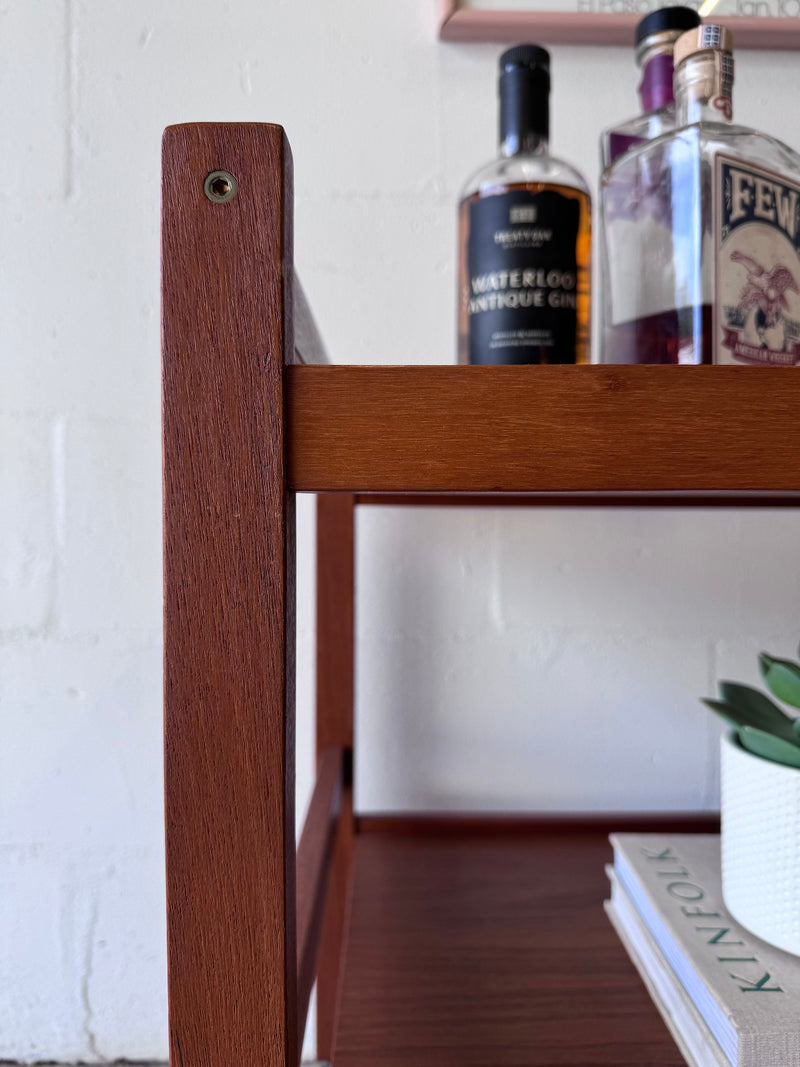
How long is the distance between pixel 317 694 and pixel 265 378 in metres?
0.53

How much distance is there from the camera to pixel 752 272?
0.42 metres

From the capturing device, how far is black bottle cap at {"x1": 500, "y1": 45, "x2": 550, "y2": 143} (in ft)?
1.50

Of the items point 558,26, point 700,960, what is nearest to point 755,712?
point 700,960

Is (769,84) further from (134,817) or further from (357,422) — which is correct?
(134,817)

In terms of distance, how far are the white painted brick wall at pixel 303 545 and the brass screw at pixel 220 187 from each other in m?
0.53

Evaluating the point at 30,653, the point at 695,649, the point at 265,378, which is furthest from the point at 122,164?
the point at 695,649

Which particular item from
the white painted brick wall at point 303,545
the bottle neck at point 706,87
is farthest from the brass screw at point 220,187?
the white painted brick wall at point 303,545

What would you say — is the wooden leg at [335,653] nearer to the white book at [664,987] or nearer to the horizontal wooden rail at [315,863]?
the horizontal wooden rail at [315,863]

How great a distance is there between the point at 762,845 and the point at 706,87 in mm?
415

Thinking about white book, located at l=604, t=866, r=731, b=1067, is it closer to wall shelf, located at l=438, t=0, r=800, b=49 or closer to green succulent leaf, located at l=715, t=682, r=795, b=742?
green succulent leaf, located at l=715, t=682, r=795, b=742

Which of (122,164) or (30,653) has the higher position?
(122,164)

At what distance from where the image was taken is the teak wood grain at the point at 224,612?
0.28 m

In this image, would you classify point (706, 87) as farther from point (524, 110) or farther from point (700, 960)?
point (700, 960)

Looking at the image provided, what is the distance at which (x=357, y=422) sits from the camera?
285mm
